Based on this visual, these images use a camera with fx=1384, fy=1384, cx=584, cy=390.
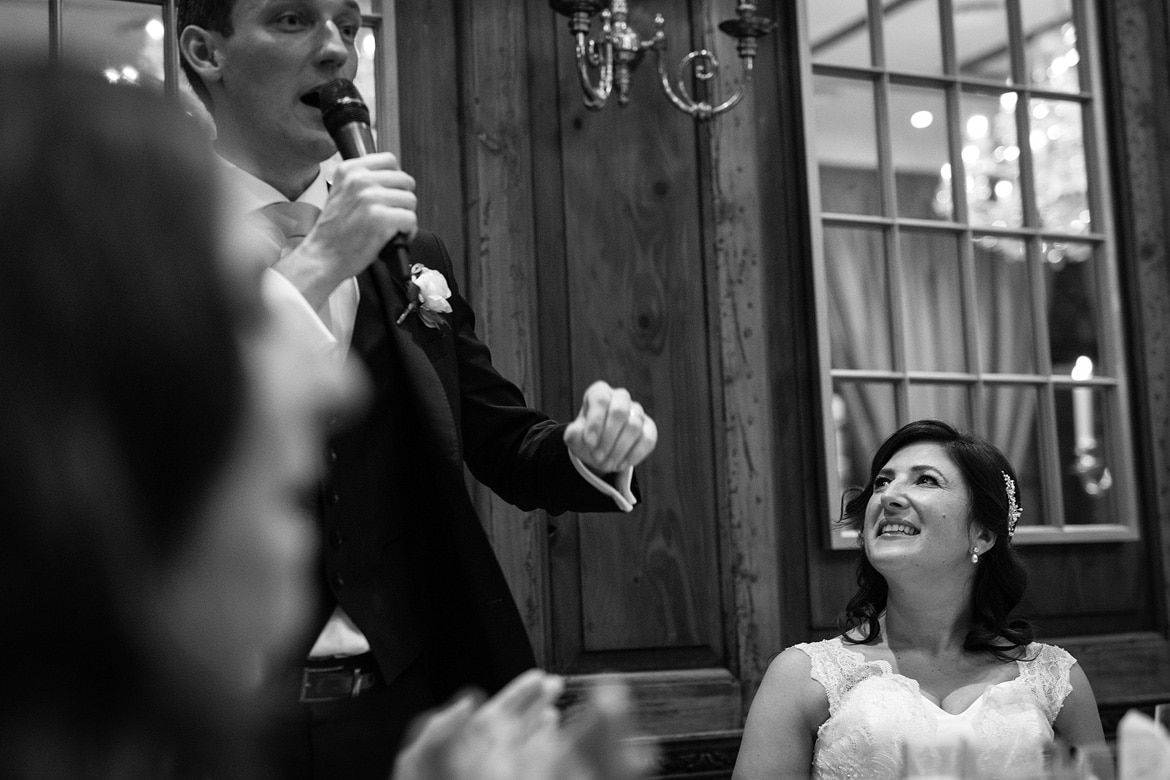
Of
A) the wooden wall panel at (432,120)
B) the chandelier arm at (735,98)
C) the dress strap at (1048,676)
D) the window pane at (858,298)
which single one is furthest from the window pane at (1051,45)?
the dress strap at (1048,676)

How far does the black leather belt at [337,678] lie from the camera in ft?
5.01

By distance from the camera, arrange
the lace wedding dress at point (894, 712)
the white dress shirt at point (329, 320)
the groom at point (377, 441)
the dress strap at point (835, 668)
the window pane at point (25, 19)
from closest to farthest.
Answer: the white dress shirt at point (329, 320), the groom at point (377, 441), the lace wedding dress at point (894, 712), the dress strap at point (835, 668), the window pane at point (25, 19)

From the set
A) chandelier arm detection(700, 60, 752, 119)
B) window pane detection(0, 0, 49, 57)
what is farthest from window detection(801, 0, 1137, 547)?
window pane detection(0, 0, 49, 57)

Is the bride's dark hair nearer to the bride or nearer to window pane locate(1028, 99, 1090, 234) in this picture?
the bride

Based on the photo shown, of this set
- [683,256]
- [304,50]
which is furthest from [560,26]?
[304,50]

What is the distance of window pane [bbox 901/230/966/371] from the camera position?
373 cm

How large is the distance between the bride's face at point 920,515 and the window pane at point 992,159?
1.21 m

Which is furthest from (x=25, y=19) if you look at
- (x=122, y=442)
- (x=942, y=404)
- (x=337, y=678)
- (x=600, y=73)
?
(x=122, y=442)

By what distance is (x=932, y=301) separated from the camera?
148 inches

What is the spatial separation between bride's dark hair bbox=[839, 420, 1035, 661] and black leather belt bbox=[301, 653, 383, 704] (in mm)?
1499

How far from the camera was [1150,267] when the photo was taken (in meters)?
3.99

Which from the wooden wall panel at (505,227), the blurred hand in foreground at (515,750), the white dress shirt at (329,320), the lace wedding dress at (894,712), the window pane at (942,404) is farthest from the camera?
the window pane at (942,404)

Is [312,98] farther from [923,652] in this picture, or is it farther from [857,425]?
[857,425]

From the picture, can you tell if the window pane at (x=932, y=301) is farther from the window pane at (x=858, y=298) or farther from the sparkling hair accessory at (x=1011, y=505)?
the sparkling hair accessory at (x=1011, y=505)
